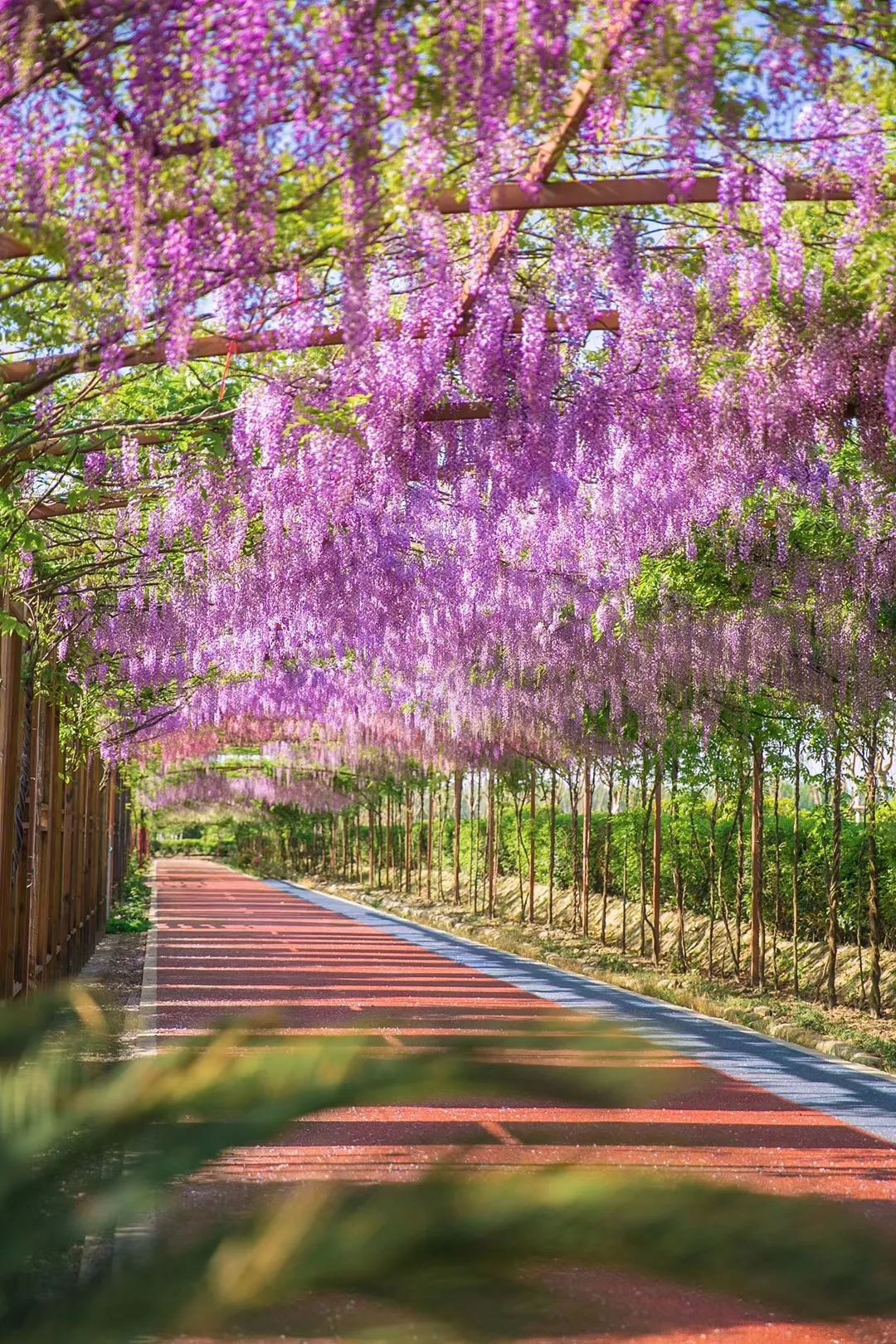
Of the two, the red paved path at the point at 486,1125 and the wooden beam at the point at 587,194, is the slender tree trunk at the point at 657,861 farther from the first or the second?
the wooden beam at the point at 587,194

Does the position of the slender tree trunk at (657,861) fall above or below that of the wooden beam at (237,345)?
below

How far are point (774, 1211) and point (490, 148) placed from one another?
417cm

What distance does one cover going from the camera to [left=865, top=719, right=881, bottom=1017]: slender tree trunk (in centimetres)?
1137

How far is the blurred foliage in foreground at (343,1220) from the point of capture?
1.13 m

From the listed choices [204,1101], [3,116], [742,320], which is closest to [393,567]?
[742,320]

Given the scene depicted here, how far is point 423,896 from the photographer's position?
32375 mm

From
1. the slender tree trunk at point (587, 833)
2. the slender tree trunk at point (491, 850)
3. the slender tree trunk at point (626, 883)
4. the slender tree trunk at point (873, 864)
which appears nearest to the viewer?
the slender tree trunk at point (873, 864)

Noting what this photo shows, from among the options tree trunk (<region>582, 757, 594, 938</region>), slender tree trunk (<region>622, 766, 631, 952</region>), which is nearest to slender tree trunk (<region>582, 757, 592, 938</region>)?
tree trunk (<region>582, 757, 594, 938</region>)

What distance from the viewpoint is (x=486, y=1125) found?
7219 mm

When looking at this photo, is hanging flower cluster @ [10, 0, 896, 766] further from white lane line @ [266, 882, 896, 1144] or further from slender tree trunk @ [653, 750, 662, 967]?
slender tree trunk @ [653, 750, 662, 967]

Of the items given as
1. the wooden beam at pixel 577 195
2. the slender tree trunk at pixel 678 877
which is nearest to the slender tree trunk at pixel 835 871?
the slender tree trunk at pixel 678 877

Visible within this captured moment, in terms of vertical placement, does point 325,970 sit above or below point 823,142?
below

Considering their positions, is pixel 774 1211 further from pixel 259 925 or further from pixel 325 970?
pixel 259 925

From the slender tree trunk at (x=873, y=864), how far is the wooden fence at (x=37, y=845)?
605cm
